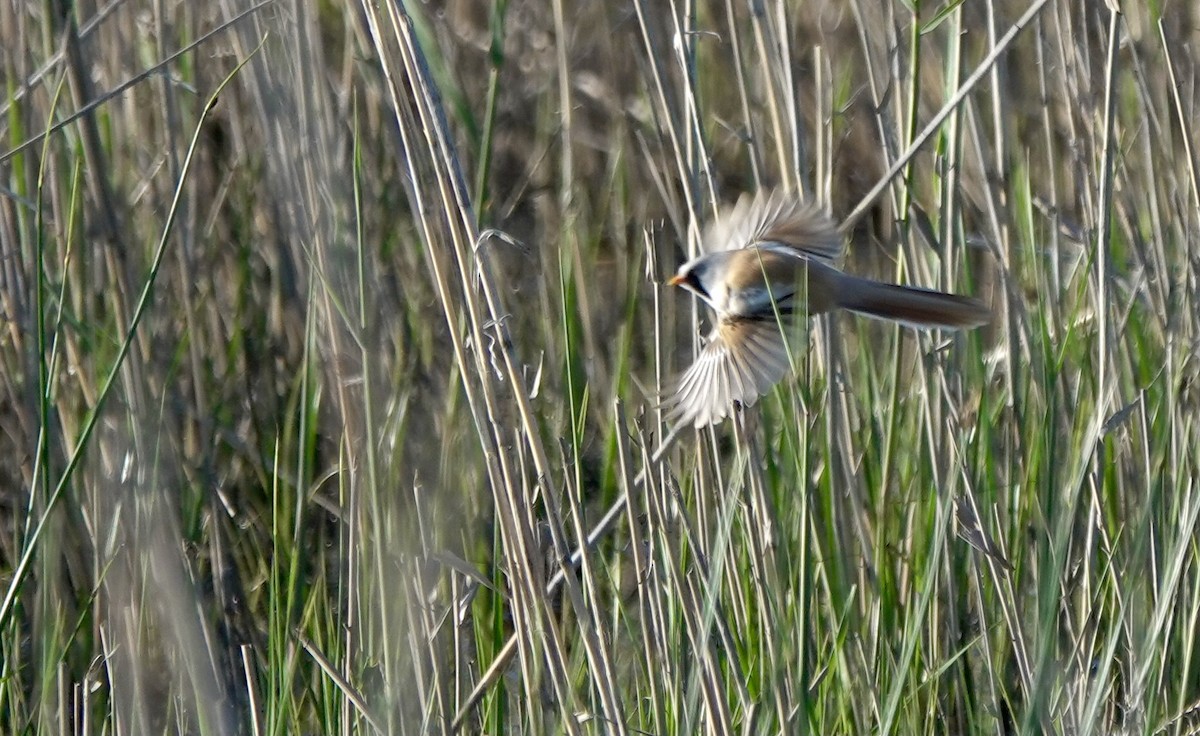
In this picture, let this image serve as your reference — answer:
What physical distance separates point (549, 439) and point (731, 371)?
0.51 m

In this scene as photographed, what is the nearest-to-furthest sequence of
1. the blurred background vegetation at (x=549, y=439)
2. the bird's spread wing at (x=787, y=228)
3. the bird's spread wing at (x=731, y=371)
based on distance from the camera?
the blurred background vegetation at (x=549, y=439) → the bird's spread wing at (x=731, y=371) → the bird's spread wing at (x=787, y=228)

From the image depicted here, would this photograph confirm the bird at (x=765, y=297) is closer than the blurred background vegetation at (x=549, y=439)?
No

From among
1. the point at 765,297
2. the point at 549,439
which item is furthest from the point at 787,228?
the point at 549,439

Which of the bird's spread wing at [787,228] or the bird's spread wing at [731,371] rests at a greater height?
the bird's spread wing at [787,228]

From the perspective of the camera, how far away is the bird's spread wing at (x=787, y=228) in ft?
4.35

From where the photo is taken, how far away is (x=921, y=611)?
1060 mm

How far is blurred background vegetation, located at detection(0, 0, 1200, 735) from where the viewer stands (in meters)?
1.01

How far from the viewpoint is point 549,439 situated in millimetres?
1699

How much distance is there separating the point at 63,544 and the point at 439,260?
771mm

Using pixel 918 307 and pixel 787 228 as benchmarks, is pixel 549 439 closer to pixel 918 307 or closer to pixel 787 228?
pixel 787 228

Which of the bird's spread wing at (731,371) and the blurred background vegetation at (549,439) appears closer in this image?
the blurred background vegetation at (549,439)

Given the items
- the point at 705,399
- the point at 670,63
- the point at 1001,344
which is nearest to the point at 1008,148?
the point at 1001,344

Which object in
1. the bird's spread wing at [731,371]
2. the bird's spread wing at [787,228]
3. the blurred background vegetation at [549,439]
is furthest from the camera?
the bird's spread wing at [787,228]

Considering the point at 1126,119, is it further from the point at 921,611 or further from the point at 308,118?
the point at 308,118
